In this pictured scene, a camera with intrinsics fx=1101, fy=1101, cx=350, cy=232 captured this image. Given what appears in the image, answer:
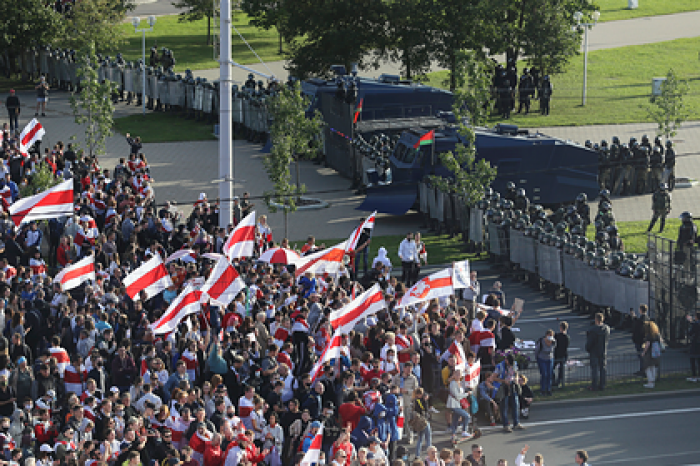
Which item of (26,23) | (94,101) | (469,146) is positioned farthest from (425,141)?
(26,23)

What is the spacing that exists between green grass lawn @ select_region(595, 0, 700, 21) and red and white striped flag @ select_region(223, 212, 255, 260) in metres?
55.2

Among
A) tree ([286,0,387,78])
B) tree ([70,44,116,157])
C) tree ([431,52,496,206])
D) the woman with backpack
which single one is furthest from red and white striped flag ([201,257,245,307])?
tree ([286,0,387,78])

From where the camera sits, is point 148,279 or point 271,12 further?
point 271,12

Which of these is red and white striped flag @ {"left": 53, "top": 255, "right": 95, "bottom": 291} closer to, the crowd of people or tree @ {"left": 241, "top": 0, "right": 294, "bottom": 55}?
the crowd of people

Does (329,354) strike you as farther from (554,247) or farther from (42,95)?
(42,95)

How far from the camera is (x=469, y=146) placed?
106ft

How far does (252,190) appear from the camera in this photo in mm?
37375

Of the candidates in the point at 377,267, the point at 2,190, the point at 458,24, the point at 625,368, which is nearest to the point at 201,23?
the point at 458,24

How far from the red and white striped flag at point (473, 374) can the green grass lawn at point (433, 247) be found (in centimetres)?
986

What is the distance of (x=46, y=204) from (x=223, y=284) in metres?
5.45

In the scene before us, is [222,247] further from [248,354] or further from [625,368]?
[625,368]

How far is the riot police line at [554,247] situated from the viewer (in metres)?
25.7

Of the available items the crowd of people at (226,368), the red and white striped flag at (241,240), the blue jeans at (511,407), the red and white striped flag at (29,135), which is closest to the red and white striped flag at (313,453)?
the crowd of people at (226,368)

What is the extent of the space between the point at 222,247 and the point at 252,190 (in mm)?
12167
